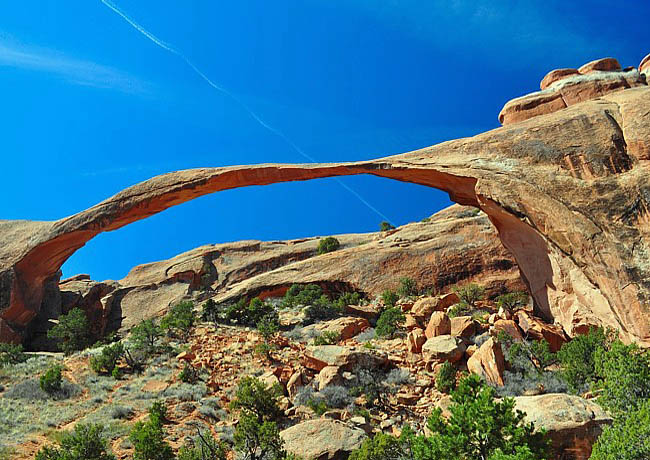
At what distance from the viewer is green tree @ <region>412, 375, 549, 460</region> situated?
248 inches

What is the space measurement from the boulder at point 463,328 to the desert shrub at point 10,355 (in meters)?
16.7

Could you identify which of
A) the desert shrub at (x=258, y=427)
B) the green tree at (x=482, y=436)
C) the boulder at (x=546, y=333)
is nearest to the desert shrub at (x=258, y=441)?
the desert shrub at (x=258, y=427)

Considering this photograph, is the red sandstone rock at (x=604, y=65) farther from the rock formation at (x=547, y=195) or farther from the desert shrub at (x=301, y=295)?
the desert shrub at (x=301, y=295)

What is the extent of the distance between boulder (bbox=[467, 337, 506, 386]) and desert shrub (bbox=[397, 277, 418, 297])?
11.5 metres

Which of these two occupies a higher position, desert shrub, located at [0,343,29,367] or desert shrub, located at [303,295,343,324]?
desert shrub, located at [0,343,29,367]

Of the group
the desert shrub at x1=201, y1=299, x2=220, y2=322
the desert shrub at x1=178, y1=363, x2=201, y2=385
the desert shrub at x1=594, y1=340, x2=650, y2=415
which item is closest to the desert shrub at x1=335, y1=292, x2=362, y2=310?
the desert shrub at x1=201, y1=299, x2=220, y2=322

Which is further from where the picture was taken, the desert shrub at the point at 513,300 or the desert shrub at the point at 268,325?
the desert shrub at the point at 513,300

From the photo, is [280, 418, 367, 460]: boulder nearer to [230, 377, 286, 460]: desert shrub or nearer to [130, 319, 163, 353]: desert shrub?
[230, 377, 286, 460]: desert shrub

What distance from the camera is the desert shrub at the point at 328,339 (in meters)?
16.3

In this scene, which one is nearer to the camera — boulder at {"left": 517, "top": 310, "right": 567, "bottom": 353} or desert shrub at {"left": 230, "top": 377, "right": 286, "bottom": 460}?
desert shrub at {"left": 230, "top": 377, "right": 286, "bottom": 460}

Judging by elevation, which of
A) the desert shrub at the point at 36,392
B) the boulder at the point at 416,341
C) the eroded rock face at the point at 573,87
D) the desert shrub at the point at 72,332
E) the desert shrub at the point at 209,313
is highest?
the eroded rock face at the point at 573,87

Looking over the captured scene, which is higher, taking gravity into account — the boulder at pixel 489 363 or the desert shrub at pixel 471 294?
the desert shrub at pixel 471 294

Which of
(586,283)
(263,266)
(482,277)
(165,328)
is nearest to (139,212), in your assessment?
(165,328)

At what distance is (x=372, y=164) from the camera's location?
1374 centimetres
